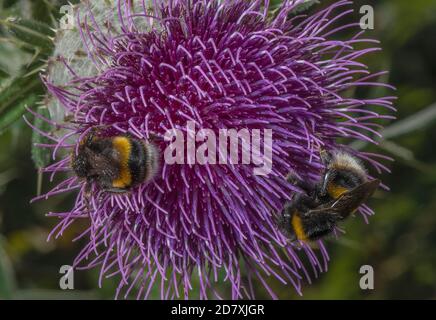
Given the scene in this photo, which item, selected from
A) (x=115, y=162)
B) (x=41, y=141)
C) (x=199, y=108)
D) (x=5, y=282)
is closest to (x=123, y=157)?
(x=115, y=162)

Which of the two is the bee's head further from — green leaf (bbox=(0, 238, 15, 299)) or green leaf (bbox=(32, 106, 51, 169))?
green leaf (bbox=(0, 238, 15, 299))

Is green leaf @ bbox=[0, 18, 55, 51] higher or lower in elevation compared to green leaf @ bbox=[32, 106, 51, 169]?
higher

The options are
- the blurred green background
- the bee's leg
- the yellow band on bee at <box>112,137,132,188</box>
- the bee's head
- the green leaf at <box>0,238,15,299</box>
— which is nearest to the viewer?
the yellow band on bee at <box>112,137,132,188</box>

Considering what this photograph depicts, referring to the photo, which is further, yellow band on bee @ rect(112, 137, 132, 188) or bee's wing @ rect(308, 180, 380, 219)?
bee's wing @ rect(308, 180, 380, 219)

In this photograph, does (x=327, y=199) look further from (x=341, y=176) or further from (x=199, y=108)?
(x=199, y=108)

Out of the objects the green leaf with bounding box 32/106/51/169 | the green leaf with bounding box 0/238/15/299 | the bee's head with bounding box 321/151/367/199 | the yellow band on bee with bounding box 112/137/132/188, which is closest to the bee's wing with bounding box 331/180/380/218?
the bee's head with bounding box 321/151/367/199

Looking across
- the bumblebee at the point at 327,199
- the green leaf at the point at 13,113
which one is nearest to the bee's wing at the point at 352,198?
the bumblebee at the point at 327,199

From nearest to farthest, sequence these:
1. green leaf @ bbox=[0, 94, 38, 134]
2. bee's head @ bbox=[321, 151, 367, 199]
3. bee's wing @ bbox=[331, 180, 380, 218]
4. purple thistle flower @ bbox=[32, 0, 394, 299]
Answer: bee's wing @ bbox=[331, 180, 380, 218] < purple thistle flower @ bbox=[32, 0, 394, 299] < bee's head @ bbox=[321, 151, 367, 199] < green leaf @ bbox=[0, 94, 38, 134]
